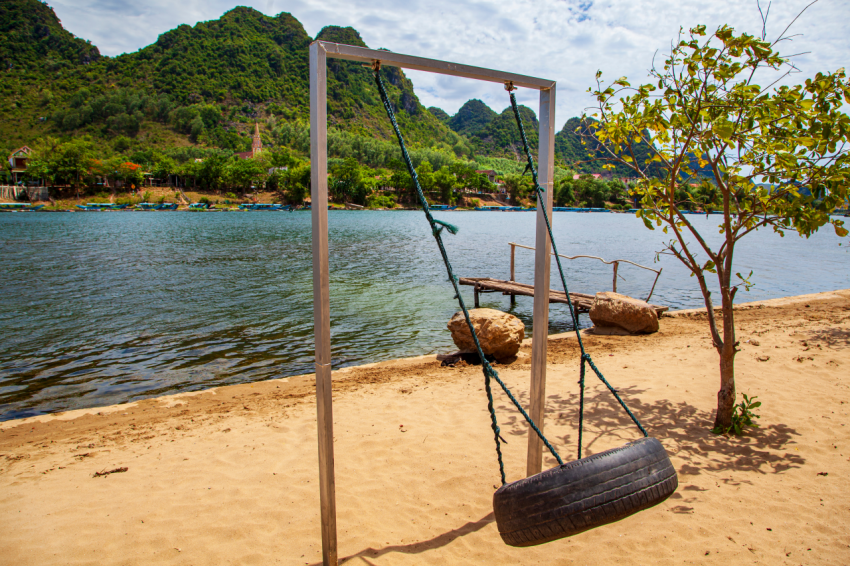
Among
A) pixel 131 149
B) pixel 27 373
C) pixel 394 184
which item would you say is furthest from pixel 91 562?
pixel 131 149

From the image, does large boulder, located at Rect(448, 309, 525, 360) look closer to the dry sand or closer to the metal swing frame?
the dry sand

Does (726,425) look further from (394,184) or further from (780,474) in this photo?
(394,184)

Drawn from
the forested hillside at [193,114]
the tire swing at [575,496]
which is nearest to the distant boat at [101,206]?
the forested hillside at [193,114]

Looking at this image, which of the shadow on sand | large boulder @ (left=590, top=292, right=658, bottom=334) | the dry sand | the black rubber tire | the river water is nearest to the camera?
the black rubber tire

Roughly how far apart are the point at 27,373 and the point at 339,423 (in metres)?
7.52

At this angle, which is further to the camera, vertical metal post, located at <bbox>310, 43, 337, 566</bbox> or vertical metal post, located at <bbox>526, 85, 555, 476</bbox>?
vertical metal post, located at <bbox>526, 85, 555, 476</bbox>

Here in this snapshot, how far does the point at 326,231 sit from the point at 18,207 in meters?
97.4

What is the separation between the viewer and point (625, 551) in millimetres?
2975

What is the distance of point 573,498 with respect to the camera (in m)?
2.11

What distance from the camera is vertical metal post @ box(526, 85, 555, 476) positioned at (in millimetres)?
3125

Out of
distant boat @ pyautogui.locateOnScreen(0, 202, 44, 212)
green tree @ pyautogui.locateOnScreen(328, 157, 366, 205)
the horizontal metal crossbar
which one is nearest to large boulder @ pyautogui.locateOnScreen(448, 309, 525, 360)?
the horizontal metal crossbar

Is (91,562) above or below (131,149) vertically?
below

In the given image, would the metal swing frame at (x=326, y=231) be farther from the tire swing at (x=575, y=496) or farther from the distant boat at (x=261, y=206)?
the distant boat at (x=261, y=206)

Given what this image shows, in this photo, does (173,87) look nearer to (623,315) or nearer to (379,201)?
(379,201)
